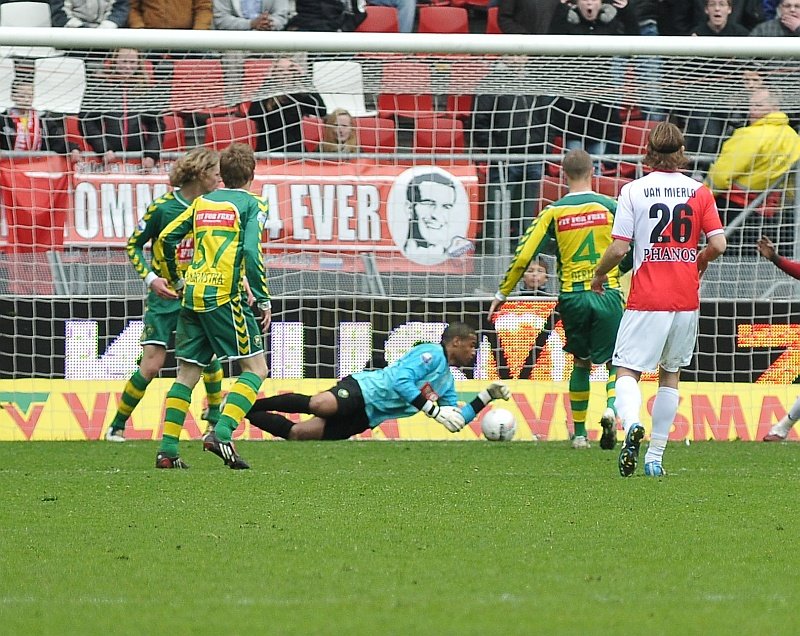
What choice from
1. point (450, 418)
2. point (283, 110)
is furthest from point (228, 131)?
point (450, 418)

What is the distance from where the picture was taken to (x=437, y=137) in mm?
12039

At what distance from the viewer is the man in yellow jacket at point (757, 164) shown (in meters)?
11.8

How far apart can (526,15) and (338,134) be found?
3204mm

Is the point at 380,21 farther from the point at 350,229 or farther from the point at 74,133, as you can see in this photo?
the point at 74,133

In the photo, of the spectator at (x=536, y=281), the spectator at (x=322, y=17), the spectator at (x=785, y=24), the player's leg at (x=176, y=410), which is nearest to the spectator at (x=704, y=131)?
the spectator at (x=536, y=281)

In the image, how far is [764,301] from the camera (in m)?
11.3

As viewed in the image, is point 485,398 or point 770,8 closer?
point 485,398

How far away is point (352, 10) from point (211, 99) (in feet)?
10.2

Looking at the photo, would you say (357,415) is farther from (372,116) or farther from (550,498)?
(550,498)

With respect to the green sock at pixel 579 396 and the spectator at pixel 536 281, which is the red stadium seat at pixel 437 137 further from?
Answer: the green sock at pixel 579 396

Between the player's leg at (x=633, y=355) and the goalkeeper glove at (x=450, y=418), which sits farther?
the goalkeeper glove at (x=450, y=418)

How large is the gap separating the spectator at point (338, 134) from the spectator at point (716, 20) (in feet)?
13.6

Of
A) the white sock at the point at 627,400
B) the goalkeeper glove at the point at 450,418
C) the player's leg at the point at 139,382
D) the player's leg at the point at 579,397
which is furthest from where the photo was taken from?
the player's leg at the point at 579,397

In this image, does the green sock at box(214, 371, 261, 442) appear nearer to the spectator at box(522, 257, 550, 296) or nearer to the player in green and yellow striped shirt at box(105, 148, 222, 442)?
the player in green and yellow striped shirt at box(105, 148, 222, 442)
